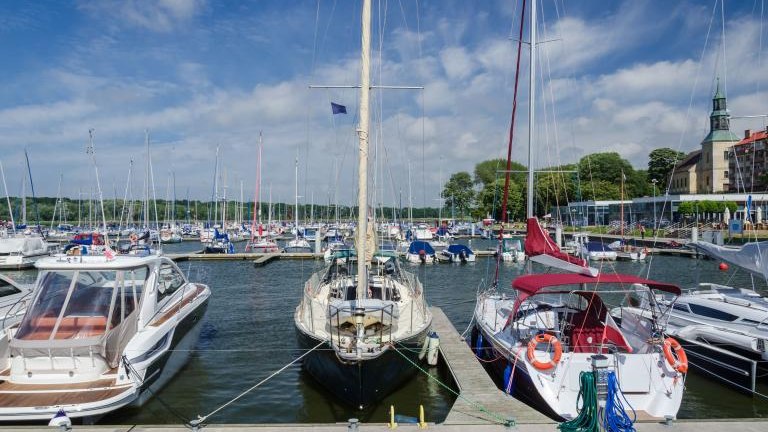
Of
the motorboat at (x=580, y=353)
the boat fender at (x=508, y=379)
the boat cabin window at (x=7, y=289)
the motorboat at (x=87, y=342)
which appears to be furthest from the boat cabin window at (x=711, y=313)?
the boat cabin window at (x=7, y=289)

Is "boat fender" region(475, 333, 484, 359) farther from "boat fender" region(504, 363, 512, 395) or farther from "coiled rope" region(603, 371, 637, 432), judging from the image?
"coiled rope" region(603, 371, 637, 432)

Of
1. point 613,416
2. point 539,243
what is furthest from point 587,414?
point 539,243

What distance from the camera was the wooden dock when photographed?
934cm

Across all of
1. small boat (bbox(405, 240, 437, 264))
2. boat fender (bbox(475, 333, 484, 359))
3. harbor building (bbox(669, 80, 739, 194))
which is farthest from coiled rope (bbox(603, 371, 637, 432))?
harbor building (bbox(669, 80, 739, 194))

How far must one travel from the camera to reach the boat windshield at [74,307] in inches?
418

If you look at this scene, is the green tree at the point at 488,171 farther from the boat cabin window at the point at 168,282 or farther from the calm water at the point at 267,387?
the boat cabin window at the point at 168,282

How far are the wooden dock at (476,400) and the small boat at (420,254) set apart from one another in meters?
29.7

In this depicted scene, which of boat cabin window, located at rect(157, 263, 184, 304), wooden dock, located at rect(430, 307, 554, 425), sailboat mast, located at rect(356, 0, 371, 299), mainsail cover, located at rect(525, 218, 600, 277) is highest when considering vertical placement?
sailboat mast, located at rect(356, 0, 371, 299)

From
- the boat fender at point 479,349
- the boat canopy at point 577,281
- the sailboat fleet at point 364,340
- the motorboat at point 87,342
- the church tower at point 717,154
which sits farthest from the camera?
the church tower at point 717,154

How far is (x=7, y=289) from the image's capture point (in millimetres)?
17094

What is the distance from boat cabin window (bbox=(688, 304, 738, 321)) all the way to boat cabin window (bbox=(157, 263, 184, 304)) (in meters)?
15.5

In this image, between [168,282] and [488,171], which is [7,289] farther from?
[488,171]

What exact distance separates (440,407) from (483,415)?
2.97 metres

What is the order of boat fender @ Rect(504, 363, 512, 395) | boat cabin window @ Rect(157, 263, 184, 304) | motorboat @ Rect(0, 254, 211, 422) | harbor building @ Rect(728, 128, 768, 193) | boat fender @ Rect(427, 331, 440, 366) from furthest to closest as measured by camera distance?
harbor building @ Rect(728, 128, 768, 193) < boat cabin window @ Rect(157, 263, 184, 304) < boat fender @ Rect(427, 331, 440, 366) < boat fender @ Rect(504, 363, 512, 395) < motorboat @ Rect(0, 254, 211, 422)
